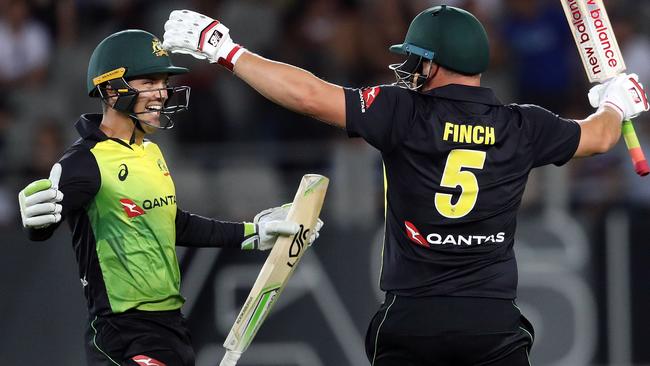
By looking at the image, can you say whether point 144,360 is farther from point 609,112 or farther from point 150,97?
point 609,112

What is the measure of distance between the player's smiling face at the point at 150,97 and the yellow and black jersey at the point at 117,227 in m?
0.14

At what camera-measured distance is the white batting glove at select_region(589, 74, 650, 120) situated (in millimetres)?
5371

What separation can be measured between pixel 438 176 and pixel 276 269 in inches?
37.6

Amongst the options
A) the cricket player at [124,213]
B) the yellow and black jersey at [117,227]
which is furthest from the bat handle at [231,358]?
the yellow and black jersey at [117,227]

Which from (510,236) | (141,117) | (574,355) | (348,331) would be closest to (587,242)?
(574,355)

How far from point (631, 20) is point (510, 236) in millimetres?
5615

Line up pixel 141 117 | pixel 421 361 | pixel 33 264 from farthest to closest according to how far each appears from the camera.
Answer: pixel 33 264 → pixel 141 117 → pixel 421 361

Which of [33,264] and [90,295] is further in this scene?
[33,264]

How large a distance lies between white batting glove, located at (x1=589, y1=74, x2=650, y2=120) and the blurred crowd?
3.42 meters

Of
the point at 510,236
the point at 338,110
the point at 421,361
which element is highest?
the point at 338,110

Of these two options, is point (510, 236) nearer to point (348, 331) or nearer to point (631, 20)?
point (348, 331)

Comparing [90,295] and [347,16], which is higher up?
[347,16]

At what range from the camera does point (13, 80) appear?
9547mm

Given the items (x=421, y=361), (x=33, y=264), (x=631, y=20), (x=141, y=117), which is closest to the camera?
(x=421, y=361)
